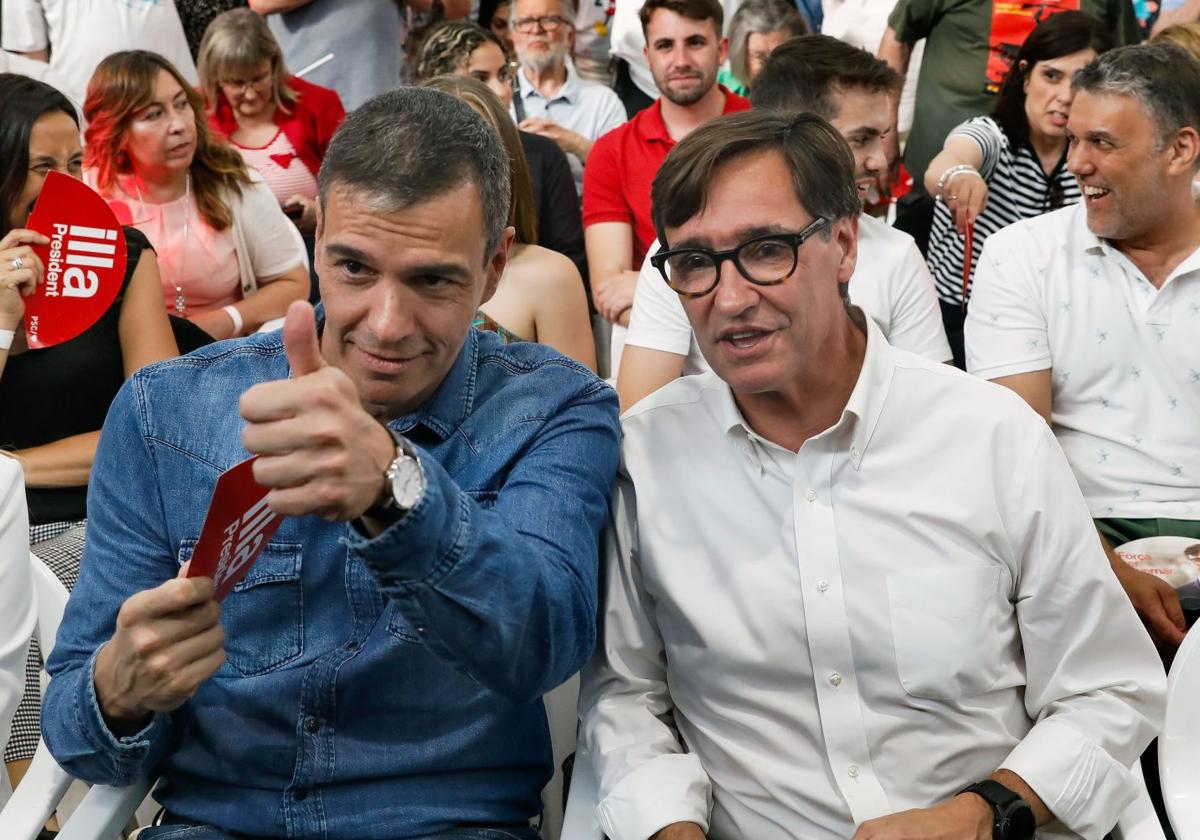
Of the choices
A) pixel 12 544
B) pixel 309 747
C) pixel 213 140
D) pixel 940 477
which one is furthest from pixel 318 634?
pixel 213 140

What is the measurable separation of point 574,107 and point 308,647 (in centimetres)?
402

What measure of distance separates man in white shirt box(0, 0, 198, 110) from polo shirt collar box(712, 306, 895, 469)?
3562mm

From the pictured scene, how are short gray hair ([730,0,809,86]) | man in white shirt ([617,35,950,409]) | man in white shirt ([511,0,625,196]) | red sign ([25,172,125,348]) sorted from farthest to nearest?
man in white shirt ([511,0,625,196])
short gray hair ([730,0,809,86])
man in white shirt ([617,35,950,409])
red sign ([25,172,125,348])

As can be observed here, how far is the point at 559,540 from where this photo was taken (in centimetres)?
157

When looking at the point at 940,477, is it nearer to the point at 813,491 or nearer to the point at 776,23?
the point at 813,491

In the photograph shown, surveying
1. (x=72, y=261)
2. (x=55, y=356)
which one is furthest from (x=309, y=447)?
(x=55, y=356)

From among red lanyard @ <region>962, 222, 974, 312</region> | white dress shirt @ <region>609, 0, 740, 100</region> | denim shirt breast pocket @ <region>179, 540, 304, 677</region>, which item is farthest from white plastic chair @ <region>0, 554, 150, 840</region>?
white dress shirt @ <region>609, 0, 740, 100</region>

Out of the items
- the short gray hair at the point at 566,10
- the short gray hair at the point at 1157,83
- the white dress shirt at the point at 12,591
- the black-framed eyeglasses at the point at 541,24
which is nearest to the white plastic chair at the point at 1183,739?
the short gray hair at the point at 1157,83

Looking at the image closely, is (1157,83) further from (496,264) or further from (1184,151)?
(496,264)

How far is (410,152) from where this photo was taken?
5.31 ft

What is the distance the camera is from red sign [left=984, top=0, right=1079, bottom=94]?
4.66 metres

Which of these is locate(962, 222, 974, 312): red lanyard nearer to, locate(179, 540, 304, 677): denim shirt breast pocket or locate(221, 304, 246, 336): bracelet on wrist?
locate(221, 304, 246, 336): bracelet on wrist

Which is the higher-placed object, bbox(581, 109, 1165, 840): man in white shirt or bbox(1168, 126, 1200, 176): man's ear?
bbox(1168, 126, 1200, 176): man's ear

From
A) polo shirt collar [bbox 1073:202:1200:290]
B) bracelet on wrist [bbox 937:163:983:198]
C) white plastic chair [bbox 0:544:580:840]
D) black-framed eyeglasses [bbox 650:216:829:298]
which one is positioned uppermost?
black-framed eyeglasses [bbox 650:216:829:298]
